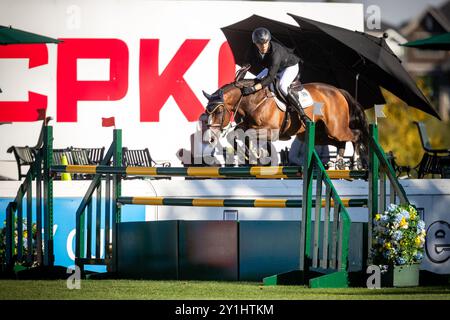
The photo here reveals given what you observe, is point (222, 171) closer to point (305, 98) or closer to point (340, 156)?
point (305, 98)

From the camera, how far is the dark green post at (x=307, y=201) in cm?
696

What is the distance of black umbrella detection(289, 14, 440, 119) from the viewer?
11.1 m

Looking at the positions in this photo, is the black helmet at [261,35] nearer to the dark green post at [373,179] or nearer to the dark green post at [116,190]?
the dark green post at [116,190]

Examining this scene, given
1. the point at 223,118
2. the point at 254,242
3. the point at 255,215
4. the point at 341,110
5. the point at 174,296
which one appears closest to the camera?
the point at 174,296

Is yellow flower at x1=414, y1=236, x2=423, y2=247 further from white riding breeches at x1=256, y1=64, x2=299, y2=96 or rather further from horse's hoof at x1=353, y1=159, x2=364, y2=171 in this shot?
white riding breeches at x1=256, y1=64, x2=299, y2=96

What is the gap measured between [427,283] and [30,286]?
2.61 meters

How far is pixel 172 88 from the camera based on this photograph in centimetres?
1608

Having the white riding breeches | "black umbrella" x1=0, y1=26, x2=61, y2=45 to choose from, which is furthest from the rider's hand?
"black umbrella" x1=0, y1=26, x2=61, y2=45

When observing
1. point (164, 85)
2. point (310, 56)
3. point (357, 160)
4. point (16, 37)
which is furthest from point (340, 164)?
point (164, 85)

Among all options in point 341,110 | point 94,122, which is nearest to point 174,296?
point 341,110

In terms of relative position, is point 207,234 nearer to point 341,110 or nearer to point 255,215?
point 255,215

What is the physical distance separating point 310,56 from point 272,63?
2210 mm

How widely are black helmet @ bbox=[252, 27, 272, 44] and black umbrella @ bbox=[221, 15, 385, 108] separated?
57.0 inches

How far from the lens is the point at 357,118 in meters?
13.0
